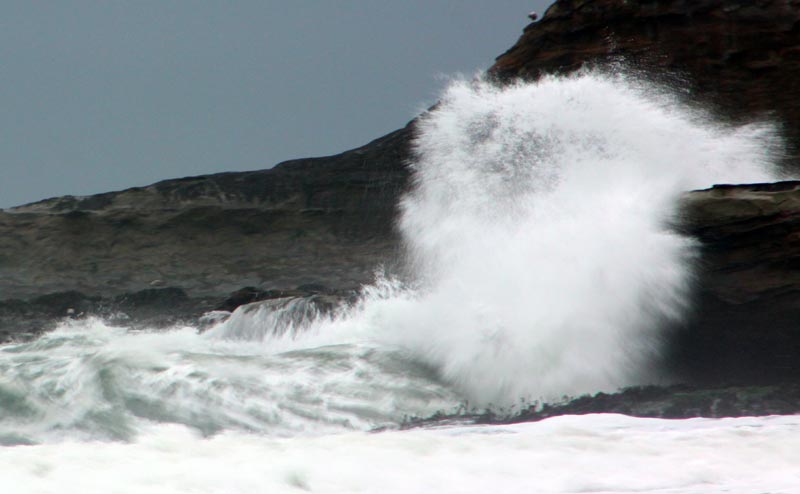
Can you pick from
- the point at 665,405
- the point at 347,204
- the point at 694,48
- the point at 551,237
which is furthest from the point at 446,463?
the point at 347,204

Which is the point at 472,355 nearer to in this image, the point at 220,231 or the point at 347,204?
the point at 347,204

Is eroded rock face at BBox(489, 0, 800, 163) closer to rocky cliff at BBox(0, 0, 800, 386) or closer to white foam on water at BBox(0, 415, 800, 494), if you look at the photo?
rocky cliff at BBox(0, 0, 800, 386)

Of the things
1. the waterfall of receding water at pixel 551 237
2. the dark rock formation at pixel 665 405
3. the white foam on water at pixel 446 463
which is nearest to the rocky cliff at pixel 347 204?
the waterfall of receding water at pixel 551 237

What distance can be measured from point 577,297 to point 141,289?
22.5ft

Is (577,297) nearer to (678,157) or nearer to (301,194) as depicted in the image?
(678,157)

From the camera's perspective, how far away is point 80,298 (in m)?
12.9

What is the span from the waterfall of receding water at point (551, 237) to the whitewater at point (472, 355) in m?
0.02

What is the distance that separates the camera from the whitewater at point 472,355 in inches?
189

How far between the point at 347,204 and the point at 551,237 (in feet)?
20.6

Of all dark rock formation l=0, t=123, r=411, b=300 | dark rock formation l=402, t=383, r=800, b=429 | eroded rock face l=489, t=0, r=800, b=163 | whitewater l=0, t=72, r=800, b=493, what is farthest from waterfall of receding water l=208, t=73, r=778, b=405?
dark rock formation l=0, t=123, r=411, b=300

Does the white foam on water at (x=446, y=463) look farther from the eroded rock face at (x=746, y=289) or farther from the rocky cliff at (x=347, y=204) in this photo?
the rocky cliff at (x=347, y=204)

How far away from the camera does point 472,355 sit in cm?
765

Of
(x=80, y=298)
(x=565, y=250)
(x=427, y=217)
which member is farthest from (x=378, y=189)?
(x=565, y=250)

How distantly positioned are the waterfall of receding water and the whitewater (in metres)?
0.02
